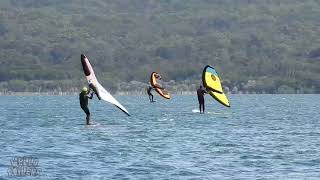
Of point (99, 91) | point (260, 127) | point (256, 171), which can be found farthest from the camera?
point (260, 127)

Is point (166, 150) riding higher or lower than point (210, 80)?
lower

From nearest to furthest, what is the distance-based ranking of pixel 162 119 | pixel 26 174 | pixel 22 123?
pixel 26 174, pixel 22 123, pixel 162 119

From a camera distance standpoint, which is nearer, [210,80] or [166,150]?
[166,150]

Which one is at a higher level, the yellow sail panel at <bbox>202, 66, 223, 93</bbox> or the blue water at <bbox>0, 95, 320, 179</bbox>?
the yellow sail panel at <bbox>202, 66, 223, 93</bbox>

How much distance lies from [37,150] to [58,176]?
25.4ft

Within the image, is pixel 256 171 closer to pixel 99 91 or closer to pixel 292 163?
pixel 292 163

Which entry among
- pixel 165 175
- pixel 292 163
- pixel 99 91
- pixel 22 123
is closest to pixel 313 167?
pixel 292 163

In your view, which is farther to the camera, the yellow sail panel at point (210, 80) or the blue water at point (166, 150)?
the yellow sail panel at point (210, 80)

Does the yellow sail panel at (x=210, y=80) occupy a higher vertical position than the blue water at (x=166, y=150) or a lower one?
higher

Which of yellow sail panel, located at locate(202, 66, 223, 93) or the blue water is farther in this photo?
yellow sail panel, located at locate(202, 66, 223, 93)

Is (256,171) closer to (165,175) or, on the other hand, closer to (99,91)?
(165,175)

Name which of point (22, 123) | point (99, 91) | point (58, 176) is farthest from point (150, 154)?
point (22, 123)

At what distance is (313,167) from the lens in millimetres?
36219

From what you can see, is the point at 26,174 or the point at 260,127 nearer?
the point at 26,174
